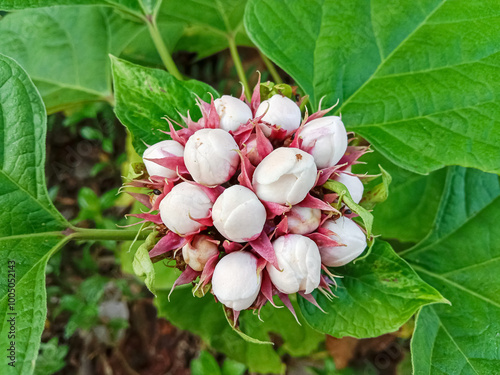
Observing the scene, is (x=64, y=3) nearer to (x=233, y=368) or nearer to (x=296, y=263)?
(x=296, y=263)

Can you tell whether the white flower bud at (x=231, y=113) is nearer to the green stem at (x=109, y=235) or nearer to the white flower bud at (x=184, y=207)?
the white flower bud at (x=184, y=207)

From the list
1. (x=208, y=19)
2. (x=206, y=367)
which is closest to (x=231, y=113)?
(x=208, y=19)

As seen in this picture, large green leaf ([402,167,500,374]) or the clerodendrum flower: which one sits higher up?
the clerodendrum flower

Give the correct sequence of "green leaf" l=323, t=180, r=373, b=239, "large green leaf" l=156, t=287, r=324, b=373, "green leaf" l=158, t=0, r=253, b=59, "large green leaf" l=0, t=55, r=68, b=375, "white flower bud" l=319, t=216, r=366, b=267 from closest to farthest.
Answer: "green leaf" l=323, t=180, r=373, b=239 → "white flower bud" l=319, t=216, r=366, b=267 → "large green leaf" l=0, t=55, r=68, b=375 → "green leaf" l=158, t=0, r=253, b=59 → "large green leaf" l=156, t=287, r=324, b=373

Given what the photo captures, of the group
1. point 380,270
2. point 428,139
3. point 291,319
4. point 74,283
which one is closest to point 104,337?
point 74,283

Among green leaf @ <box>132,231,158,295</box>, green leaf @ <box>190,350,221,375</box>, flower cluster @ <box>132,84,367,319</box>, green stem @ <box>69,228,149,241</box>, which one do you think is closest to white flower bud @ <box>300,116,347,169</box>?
flower cluster @ <box>132,84,367,319</box>

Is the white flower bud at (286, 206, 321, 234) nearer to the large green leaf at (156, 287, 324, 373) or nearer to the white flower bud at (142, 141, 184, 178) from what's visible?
the white flower bud at (142, 141, 184, 178)

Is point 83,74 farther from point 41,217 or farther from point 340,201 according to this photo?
point 340,201
